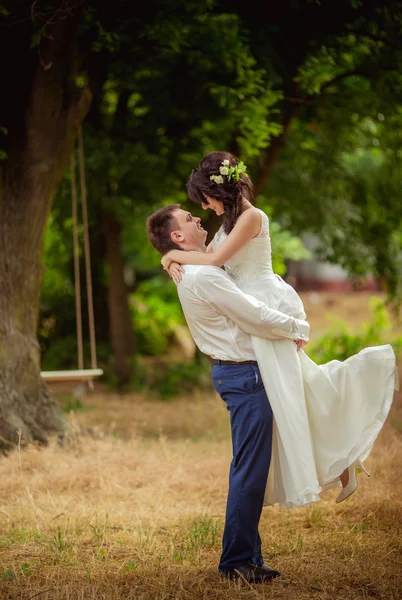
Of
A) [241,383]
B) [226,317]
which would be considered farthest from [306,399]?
[226,317]

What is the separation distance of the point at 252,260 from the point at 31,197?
354 cm

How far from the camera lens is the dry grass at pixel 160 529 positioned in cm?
396

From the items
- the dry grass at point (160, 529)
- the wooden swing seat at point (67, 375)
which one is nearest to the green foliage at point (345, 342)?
the dry grass at point (160, 529)

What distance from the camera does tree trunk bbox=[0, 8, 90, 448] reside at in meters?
6.94

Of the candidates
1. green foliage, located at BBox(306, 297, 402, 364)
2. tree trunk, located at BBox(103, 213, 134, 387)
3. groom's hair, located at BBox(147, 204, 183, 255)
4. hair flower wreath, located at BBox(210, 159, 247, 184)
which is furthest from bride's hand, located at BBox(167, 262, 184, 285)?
green foliage, located at BBox(306, 297, 402, 364)

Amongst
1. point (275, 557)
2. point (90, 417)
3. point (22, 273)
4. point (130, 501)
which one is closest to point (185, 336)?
point (90, 417)

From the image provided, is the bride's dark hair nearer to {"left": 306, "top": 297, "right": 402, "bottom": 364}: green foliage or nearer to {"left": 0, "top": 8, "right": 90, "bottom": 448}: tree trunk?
{"left": 0, "top": 8, "right": 90, "bottom": 448}: tree trunk

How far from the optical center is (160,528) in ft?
16.6

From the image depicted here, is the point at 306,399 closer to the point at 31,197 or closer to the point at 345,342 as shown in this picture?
the point at 31,197

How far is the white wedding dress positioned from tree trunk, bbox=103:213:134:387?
861 centimetres

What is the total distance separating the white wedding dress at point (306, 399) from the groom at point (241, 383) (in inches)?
3.1

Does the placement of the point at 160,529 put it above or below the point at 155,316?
below

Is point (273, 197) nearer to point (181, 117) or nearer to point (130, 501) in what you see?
A: point (181, 117)

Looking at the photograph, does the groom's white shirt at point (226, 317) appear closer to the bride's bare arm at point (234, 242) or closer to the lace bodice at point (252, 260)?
the bride's bare arm at point (234, 242)
